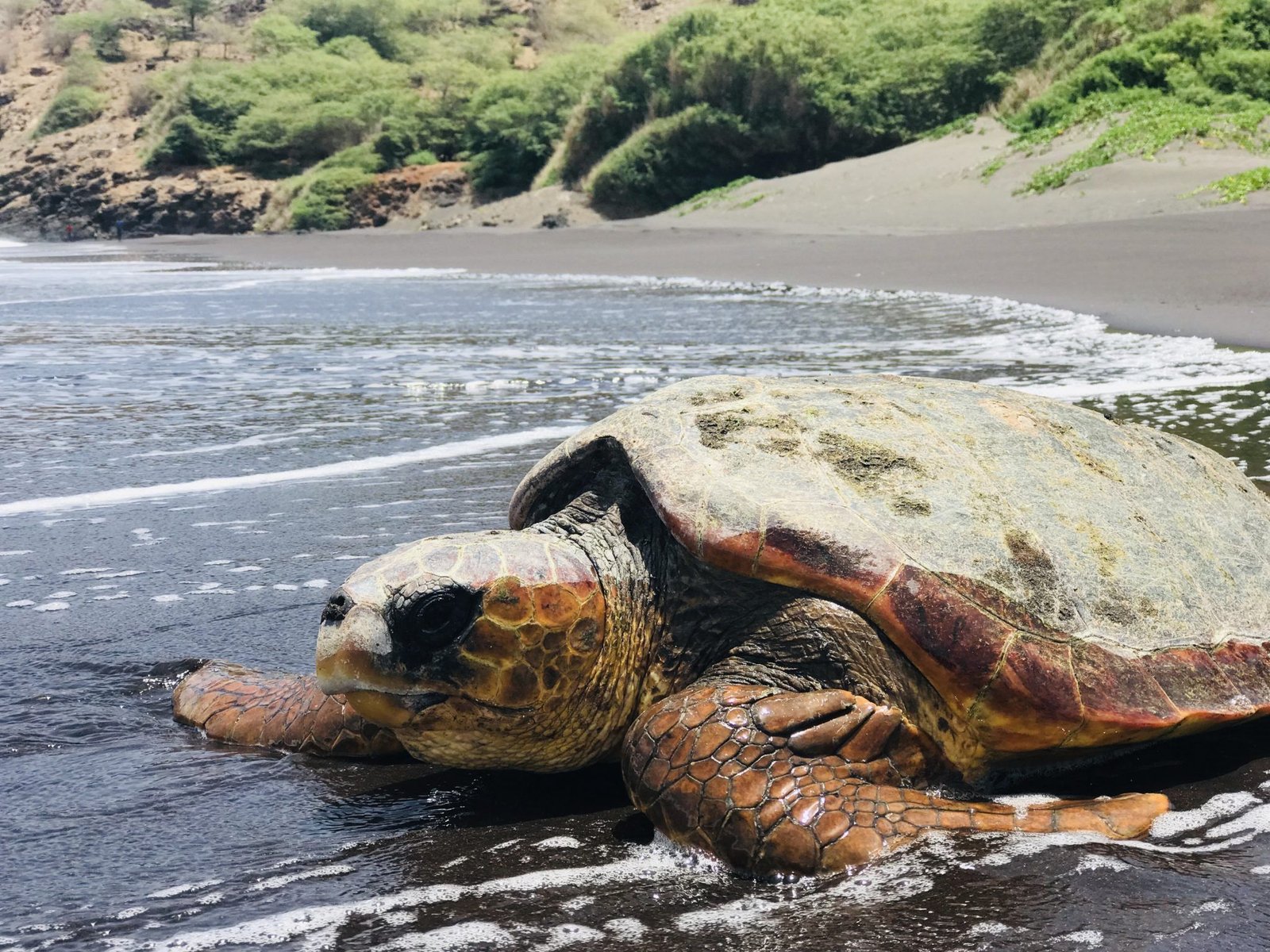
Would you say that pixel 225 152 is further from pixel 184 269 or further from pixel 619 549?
pixel 619 549

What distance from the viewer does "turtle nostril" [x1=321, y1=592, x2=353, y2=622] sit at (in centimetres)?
242

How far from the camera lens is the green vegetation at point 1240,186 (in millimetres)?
14164

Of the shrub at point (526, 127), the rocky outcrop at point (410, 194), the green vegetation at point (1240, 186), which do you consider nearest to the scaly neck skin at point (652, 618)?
the green vegetation at point (1240, 186)

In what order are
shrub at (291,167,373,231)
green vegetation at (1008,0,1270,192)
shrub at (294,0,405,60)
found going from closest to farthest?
1. green vegetation at (1008,0,1270,192)
2. shrub at (291,167,373,231)
3. shrub at (294,0,405,60)

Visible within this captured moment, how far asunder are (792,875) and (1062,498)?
3.75 feet

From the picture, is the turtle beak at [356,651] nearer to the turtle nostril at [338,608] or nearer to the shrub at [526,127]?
the turtle nostril at [338,608]

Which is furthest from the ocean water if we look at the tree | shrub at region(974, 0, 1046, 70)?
the tree

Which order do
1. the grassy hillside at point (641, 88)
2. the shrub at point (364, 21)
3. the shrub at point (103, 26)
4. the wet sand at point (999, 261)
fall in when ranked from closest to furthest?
1. the wet sand at point (999, 261)
2. the grassy hillside at point (641, 88)
3. the shrub at point (364, 21)
4. the shrub at point (103, 26)

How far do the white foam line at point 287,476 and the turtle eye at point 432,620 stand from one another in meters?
3.23

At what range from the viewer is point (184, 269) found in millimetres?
24250

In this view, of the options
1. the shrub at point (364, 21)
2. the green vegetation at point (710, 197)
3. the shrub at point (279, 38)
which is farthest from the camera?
the shrub at point (364, 21)

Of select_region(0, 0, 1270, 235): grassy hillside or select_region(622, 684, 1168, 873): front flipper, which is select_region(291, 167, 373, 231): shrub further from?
select_region(622, 684, 1168, 873): front flipper

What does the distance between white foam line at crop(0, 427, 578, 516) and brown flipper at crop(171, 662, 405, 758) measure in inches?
92.0

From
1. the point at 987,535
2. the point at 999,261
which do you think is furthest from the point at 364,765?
the point at 999,261
